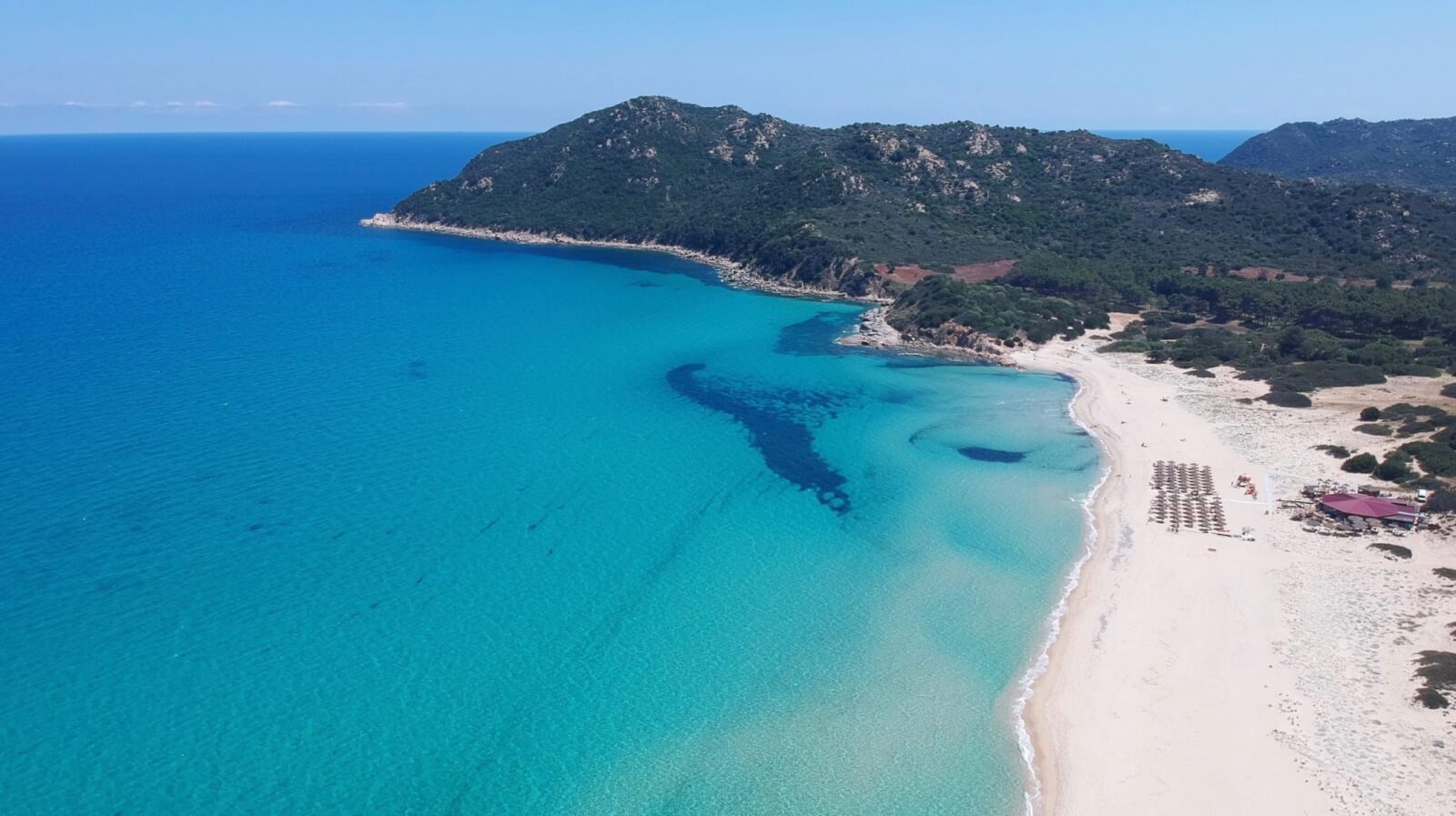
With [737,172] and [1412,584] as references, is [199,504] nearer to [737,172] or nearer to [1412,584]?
[1412,584]

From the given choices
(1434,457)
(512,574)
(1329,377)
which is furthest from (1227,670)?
(1329,377)

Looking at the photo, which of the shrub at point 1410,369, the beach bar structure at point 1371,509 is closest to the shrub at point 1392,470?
the beach bar structure at point 1371,509

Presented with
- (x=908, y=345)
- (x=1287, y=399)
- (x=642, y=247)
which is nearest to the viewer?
(x=1287, y=399)

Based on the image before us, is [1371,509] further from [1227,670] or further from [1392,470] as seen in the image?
[1227,670]

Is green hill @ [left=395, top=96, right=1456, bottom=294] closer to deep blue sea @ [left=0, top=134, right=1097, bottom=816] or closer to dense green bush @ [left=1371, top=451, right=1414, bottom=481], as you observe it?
deep blue sea @ [left=0, top=134, right=1097, bottom=816]

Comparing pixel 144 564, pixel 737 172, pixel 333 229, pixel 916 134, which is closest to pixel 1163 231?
pixel 916 134

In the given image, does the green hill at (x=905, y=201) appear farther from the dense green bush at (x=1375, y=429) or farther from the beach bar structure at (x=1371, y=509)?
the beach bar structure at (x=1371, y=509)
